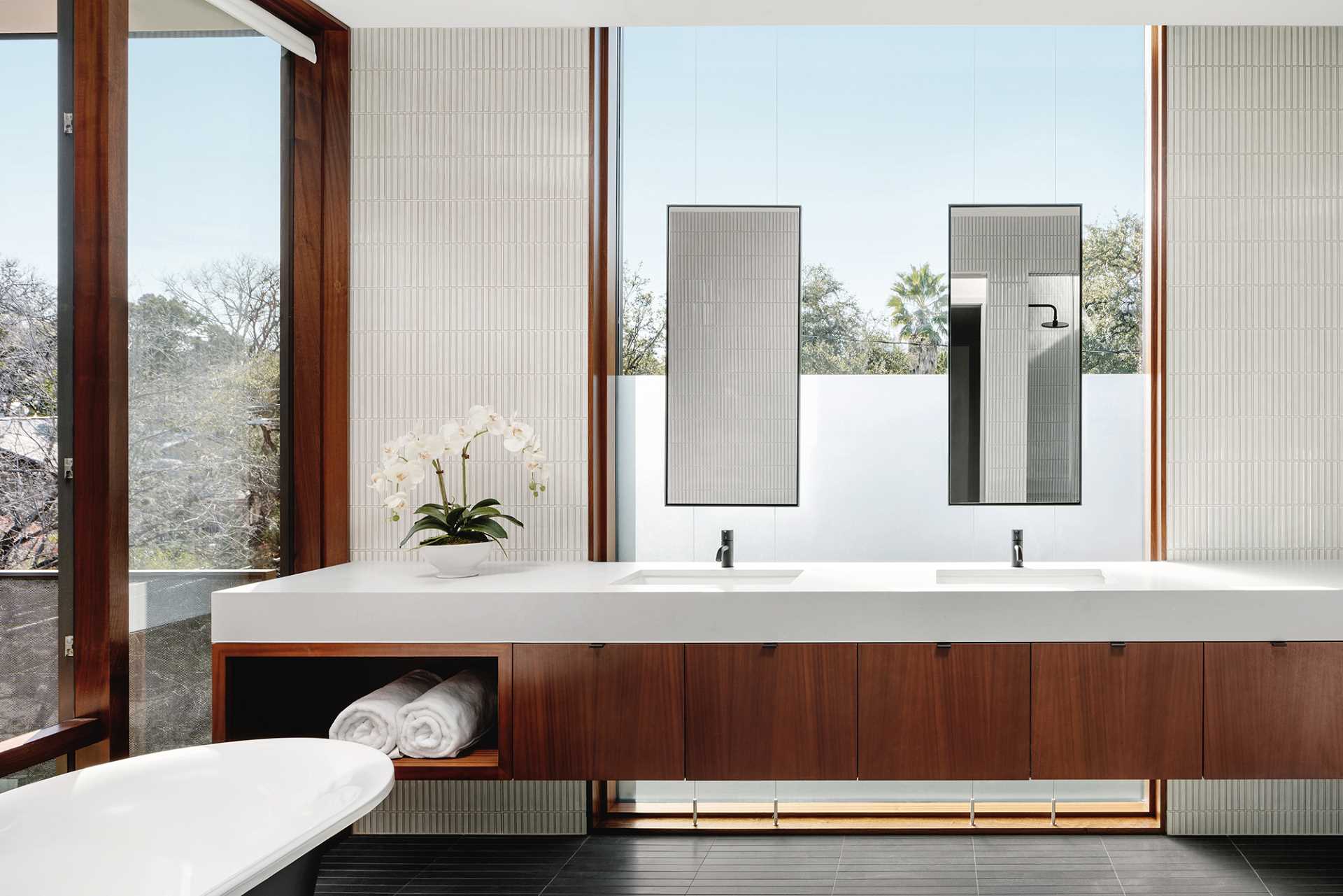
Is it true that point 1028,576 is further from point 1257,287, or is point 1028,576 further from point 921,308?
point 1257,287

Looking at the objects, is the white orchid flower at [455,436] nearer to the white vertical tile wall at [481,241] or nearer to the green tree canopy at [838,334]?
the white vertical tile wall at [481,241]

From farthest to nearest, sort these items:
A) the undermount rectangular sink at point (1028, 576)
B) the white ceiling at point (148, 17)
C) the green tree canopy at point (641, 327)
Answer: the green tree canopy at point (641, 327) < the undermount rectangular sink at point (1028, 576) < the white ceiling at point (148, 17)

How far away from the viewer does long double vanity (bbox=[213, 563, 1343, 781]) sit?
7.63 ft

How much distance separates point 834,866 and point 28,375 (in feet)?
8.51

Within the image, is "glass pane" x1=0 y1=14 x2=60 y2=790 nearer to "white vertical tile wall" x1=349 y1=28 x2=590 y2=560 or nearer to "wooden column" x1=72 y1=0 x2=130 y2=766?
"wooden column" x1=72 y1=0 x2=130 y2=766

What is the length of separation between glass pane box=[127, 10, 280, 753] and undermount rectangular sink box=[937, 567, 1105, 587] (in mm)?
2269

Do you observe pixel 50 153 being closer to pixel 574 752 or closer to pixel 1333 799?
pixel 574 752

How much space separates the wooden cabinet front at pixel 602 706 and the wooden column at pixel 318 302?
104cm

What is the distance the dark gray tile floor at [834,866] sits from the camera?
8.31 ft

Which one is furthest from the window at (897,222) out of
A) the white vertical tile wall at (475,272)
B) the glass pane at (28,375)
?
the glass pane at (28,375)

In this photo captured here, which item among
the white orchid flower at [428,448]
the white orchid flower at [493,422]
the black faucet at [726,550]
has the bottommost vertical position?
the black faucet at [726,550]

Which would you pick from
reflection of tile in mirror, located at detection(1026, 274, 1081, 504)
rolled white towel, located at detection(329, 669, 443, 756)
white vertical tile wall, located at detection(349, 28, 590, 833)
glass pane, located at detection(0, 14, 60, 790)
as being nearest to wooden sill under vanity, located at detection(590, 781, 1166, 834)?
white vertical tile wall, located at detection(349, 28, 590, 833)

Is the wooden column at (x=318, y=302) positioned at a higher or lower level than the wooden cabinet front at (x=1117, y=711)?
higher

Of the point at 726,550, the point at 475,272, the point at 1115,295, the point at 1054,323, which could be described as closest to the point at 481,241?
the point at 475,272
